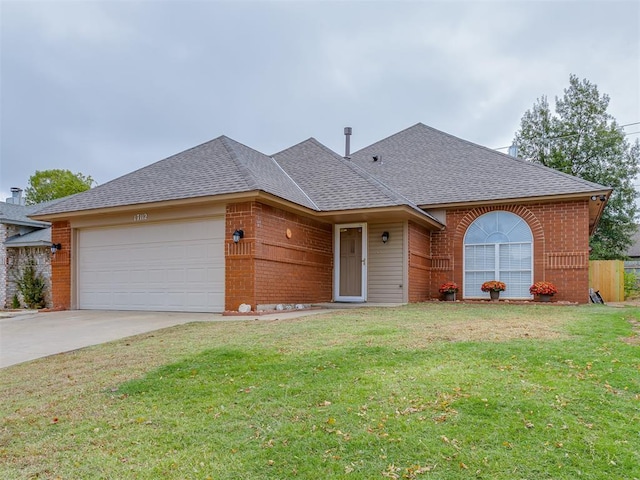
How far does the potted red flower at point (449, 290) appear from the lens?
13.7 meters

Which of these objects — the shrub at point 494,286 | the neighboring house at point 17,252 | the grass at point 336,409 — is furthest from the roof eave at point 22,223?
the shrub at point 494,286

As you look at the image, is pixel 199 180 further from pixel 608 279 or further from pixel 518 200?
pixel 608 279

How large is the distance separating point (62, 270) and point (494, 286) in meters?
11.6

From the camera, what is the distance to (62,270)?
12.8 m

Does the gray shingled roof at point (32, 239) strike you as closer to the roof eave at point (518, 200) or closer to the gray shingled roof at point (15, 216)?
the gray shingled roof at point (15, 216)

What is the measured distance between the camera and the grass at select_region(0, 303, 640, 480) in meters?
2.94

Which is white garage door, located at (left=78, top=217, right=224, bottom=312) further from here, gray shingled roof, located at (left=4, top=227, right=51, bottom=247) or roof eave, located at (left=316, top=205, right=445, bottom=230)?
gray shingled roof, located at (left=4, top=227, right=51, bottom=247)

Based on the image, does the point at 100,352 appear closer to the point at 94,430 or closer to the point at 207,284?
the point at 94,430

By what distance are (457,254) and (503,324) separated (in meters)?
6.81

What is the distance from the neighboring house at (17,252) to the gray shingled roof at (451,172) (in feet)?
39.1

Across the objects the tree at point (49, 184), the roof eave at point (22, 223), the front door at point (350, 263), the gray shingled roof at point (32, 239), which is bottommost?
the front door at point (350, 263)

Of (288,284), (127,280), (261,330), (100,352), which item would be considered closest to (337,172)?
(288,284)

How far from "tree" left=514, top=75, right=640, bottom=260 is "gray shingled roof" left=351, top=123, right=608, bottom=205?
539 inches

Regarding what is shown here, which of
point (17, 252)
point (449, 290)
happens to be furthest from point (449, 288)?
A: point (17, 252)
